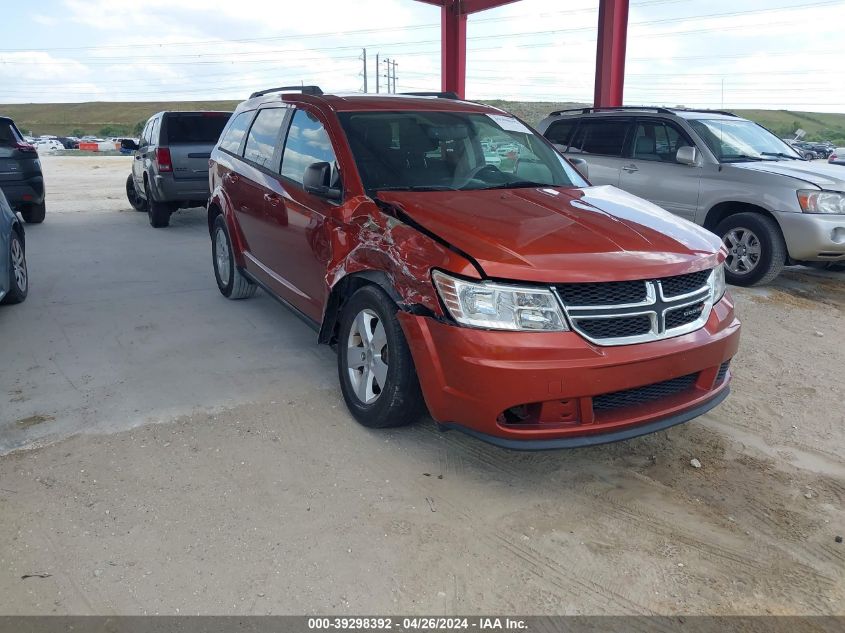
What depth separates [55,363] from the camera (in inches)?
189

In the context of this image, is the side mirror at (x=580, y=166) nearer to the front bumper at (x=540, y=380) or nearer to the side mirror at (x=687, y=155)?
the front bumper at (x=540, y=380)

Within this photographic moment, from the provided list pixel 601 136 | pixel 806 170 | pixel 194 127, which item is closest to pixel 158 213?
pixel 194 127

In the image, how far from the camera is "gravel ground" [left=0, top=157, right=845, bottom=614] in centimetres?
255

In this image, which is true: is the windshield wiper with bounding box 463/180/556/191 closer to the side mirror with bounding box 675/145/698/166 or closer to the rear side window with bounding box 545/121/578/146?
the side mirror with bounding box 675/145/698/166

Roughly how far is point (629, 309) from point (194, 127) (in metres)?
9.55

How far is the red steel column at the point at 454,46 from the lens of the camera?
13798mm

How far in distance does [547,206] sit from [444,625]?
217 centimetres

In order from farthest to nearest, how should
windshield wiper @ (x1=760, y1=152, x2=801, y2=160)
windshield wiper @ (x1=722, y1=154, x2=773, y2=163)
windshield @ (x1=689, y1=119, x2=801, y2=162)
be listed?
windshield wiper @ (x1=760, y1=152, x2=801, y2=160) < windshield @ (x1=689, y1=119, x2=801, y2=162) < windshield wiper @ (x1=722, y1=154, x2=773, y2=163)

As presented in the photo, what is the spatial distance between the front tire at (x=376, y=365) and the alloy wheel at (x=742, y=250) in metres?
4.87

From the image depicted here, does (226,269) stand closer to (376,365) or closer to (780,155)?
(376,365)

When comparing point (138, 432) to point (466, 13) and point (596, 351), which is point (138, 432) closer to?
point (596, 351)

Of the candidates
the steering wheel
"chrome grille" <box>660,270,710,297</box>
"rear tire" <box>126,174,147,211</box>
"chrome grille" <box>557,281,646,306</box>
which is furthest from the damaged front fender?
"rear tire" <box>126,174,147,211</box>

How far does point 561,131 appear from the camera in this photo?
9.02 meters

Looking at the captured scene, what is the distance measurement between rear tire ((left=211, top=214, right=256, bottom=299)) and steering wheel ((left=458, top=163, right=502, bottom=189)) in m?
2.55
